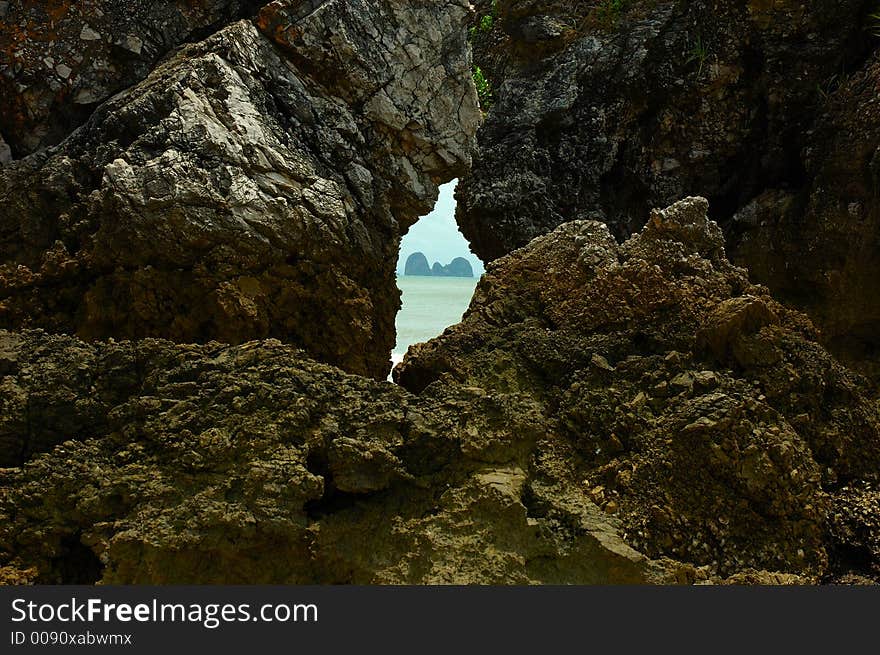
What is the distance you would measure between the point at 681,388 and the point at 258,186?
2.27 m

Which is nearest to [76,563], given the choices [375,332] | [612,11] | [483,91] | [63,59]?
[375,332]

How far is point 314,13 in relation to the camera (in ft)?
13.2

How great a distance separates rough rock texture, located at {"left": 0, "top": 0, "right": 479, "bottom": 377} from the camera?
11.4 ft

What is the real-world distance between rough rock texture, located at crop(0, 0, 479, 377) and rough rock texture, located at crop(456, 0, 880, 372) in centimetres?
255

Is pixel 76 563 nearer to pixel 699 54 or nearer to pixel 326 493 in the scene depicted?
pixel 326 493

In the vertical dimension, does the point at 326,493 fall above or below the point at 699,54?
below

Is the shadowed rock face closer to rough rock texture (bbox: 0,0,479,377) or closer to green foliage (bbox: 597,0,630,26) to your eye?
rough rock texture (bbox: 0,0,479,377)

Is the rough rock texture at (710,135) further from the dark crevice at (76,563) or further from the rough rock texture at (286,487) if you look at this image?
the dark crevice at (76,563)

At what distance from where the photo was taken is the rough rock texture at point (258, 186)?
11.4 feet

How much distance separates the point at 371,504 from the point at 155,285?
1.85m

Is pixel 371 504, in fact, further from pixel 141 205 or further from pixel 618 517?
pixel 141 205

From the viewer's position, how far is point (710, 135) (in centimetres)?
662

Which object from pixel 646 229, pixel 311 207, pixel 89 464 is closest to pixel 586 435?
pixel 646 229

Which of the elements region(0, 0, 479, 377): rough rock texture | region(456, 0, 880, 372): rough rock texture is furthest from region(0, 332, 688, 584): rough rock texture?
region(456, 0, 880, 372): rough rock texture
